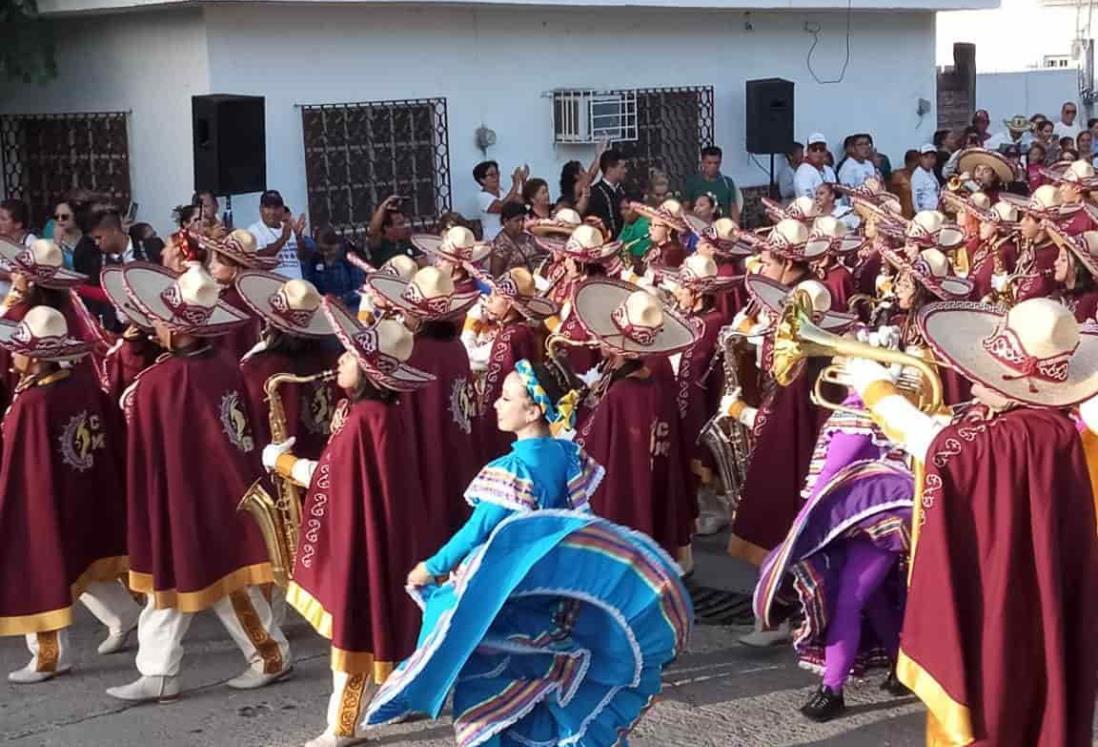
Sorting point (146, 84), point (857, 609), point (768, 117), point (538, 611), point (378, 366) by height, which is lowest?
point (857, 609)

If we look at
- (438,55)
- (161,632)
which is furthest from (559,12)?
(161,632)

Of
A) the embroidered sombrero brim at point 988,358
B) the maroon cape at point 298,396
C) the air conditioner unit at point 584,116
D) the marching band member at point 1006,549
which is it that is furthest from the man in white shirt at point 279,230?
the marching band member at point 1006,549

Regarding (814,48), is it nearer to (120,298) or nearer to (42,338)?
(120,298)

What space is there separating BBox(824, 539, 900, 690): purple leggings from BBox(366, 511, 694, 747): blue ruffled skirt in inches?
47.6

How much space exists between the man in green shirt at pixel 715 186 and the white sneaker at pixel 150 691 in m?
10.1

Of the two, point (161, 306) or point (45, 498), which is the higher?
point (161, 306)

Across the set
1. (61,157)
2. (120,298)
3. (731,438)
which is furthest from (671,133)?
(120,298)

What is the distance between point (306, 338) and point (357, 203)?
7666mm

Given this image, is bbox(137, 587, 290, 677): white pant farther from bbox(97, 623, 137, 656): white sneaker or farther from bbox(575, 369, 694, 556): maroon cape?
bbox(575, 369, 694, 556): maroon cape

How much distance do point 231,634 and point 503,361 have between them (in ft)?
7.04

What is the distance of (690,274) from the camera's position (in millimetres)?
9414

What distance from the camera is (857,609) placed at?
654 cm

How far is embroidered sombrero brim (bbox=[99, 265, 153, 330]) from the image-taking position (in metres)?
7.29

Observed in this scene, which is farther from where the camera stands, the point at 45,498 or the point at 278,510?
the point at 45,498
